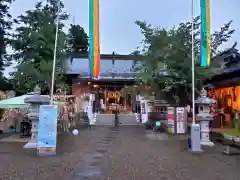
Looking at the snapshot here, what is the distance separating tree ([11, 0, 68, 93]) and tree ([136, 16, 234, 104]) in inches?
326

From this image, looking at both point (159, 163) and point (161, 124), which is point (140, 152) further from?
point (161, 124)

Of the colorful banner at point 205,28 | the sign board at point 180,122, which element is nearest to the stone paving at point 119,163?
A: the colorful banner at point 205,28

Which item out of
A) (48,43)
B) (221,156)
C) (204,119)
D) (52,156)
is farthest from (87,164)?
(48,43)

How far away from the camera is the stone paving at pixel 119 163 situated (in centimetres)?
714

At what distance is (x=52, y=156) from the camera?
32.1 ft

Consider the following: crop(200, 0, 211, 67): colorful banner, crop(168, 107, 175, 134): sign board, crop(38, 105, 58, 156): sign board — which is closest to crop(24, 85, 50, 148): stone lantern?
crop(38, 105, 58, 156): sign board

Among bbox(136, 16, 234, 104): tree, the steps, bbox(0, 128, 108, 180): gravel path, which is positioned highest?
bbox(136, 16, 234, 104): tree

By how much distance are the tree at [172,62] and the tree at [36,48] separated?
27.2ft

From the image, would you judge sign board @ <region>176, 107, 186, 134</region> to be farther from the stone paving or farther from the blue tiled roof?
the blue tiled roof

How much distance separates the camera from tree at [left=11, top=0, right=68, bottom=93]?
74.3 ft

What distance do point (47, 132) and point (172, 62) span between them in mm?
8534

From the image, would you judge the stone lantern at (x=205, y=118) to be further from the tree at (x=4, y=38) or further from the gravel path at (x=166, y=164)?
the tree at (x=4, y=38)

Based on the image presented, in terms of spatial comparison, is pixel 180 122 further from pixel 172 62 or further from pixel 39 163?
pixel 39 163

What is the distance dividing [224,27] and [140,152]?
42.7 feet
